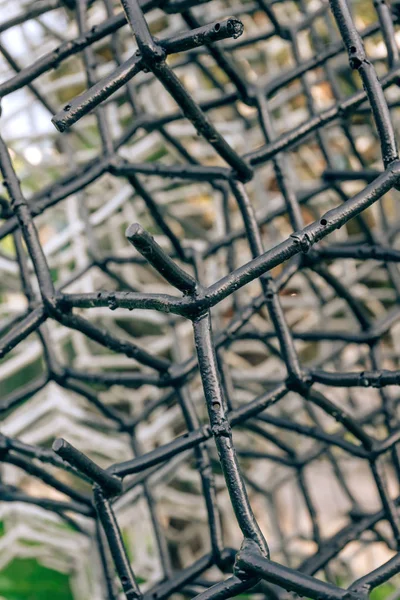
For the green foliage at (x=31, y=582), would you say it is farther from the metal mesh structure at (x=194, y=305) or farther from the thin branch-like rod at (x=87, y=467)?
the thin branch-like rod at (x=87, y=467)

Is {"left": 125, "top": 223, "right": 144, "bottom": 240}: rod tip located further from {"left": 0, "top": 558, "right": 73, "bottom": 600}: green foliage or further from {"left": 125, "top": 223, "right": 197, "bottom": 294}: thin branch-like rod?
{"left": 0, "top": 558, "right": 73, "bottom": 600}: green foliage

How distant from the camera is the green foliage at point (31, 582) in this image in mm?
538

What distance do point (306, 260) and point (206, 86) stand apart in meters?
0.62

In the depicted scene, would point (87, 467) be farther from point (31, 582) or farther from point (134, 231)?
point (31, 582)

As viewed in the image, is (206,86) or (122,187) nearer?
(122,187)

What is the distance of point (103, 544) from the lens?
337 mm

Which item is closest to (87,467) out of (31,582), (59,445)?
(59,445)

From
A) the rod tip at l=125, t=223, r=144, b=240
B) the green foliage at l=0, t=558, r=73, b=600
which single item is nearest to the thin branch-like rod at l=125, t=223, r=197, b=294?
the rod tip at l=125, t=223, r=144, b=240

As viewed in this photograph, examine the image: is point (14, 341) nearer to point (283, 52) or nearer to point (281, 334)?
point (281, 334)

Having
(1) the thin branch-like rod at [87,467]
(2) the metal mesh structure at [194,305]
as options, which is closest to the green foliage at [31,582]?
(2) the metal mesh structure at [194,305]

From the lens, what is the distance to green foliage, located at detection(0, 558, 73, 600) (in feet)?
1.76

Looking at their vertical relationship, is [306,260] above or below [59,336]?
below

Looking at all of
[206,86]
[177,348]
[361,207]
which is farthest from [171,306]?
[206,86]

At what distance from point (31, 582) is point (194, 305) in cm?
45
